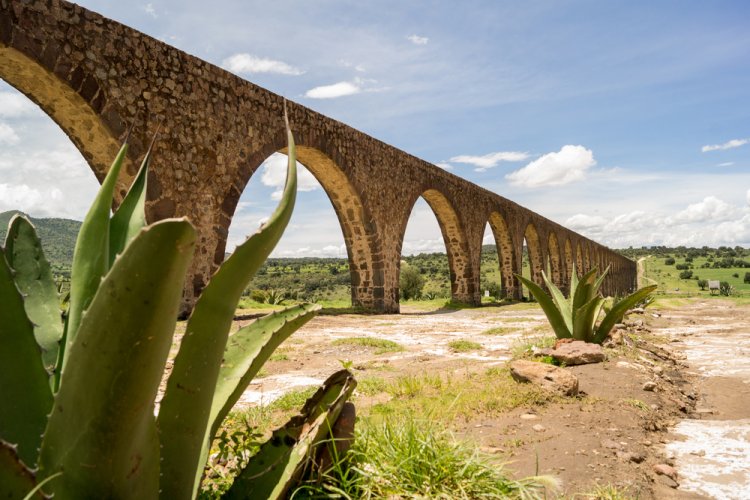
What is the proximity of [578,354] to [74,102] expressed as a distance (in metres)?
5.57

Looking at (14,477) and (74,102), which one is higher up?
(74,102)

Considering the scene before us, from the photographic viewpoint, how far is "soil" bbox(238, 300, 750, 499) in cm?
191

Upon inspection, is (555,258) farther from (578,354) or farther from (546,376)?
(546,376)

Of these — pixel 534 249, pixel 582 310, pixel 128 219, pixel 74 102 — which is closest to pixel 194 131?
pixel 74 102

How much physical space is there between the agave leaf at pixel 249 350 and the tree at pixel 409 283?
20320 millimetres

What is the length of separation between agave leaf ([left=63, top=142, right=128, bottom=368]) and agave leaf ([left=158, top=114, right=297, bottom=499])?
0.28 m

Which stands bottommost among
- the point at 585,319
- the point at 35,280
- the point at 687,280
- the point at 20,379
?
the point at 687,280

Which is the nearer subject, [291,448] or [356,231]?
[291,448]

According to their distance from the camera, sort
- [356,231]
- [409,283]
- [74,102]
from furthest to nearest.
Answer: [409,283] → [356,231] → [74,102]

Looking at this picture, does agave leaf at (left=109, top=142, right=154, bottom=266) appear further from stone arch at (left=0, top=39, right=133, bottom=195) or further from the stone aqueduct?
stone arch at (left=0, top=39, right=133, bottom=195)

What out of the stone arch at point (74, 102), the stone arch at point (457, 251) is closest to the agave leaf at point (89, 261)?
the stone arch at point (74, 102)

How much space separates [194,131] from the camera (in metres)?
6.69

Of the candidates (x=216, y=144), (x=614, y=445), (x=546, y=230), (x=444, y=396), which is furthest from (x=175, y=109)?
(x=546, y=230)

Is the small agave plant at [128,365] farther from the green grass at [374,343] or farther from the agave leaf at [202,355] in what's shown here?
the green grass at [374,343]
